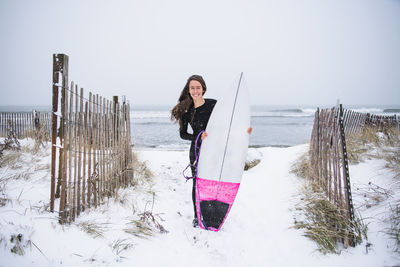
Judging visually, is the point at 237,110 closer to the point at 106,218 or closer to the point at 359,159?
the point at 106,218

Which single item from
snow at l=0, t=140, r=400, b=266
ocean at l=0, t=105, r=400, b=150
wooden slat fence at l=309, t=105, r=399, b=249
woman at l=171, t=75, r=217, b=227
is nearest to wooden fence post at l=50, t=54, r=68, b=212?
snow at l=0, t=140, r=400, b=266

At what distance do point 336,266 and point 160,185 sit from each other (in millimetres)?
2661

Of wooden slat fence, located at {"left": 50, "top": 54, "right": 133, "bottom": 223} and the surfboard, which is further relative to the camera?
the surfboard

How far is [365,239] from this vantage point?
6.13ft

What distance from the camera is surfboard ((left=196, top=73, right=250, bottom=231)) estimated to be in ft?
8.17

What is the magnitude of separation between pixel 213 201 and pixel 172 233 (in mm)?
596

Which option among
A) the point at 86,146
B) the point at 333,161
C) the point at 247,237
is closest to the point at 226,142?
the point at 247,237

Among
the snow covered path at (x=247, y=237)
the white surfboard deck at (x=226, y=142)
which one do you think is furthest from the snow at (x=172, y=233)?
the white surfboard deck at (x=226, y=142)

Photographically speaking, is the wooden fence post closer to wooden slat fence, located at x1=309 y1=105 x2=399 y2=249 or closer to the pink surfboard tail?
the pink surfboard tail

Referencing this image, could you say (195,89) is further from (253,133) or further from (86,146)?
(253,133)

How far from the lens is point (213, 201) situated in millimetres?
2465

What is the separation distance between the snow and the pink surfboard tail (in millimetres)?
111

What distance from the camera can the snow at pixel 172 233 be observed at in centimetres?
173

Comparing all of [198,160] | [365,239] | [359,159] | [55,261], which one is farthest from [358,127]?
[55,261]
